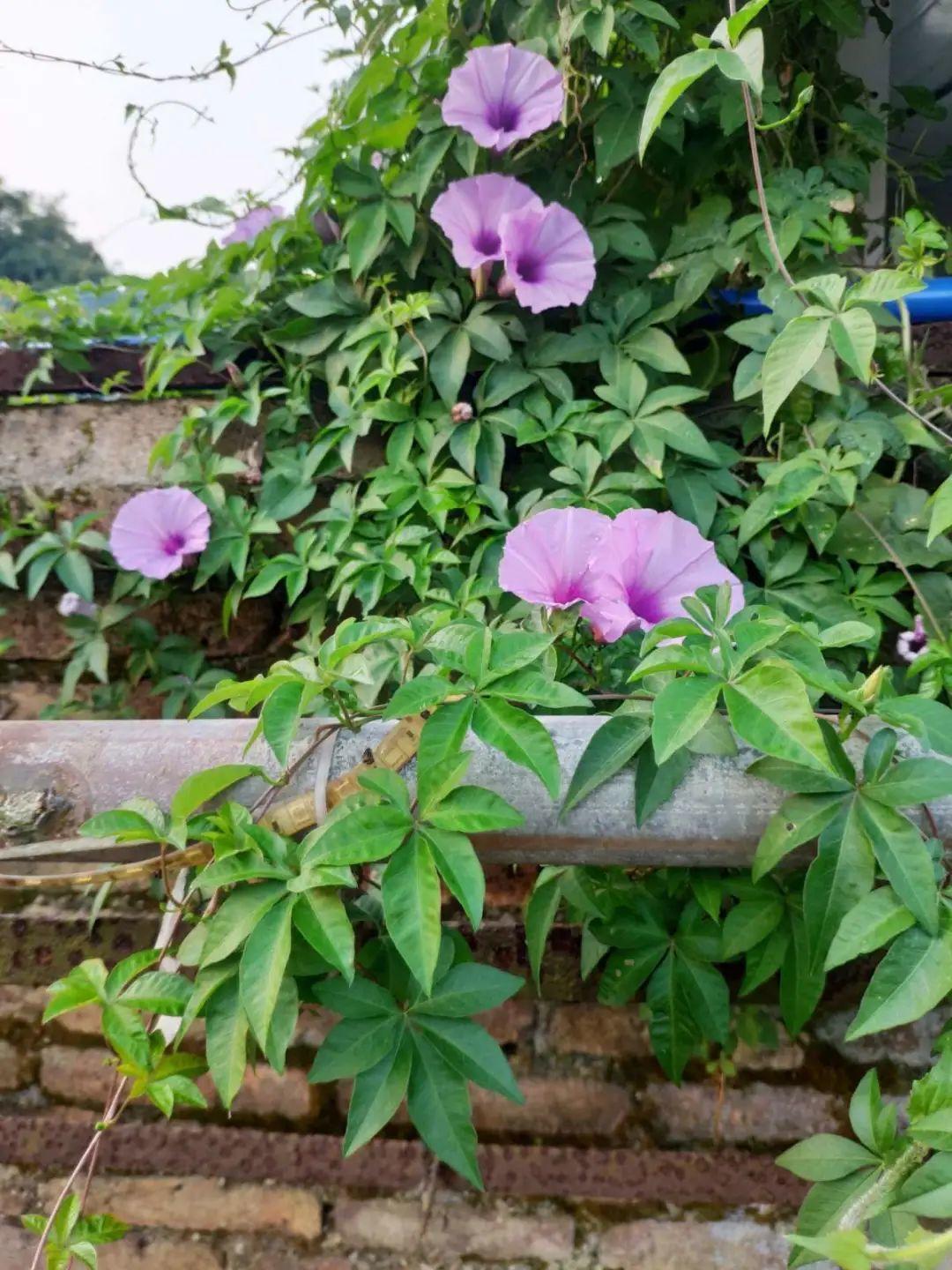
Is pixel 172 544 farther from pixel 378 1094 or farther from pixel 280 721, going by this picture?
pixel 378 1094

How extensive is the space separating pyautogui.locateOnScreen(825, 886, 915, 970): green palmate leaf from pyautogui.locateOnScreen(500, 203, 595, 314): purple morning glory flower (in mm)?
933

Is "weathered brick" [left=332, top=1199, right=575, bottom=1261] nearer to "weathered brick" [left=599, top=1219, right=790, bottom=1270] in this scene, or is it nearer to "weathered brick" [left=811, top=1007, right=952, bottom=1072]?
"weathered brick" [left=599, top=1219, right=790, bottom=1270]

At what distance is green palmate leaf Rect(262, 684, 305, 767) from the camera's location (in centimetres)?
66

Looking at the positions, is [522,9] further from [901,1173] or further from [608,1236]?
[608,1236]

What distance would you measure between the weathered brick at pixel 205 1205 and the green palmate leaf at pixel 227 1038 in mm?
527

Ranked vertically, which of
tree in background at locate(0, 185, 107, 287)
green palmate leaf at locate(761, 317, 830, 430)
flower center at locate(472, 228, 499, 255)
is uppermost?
tree in background at locate(0, 185, 107, 287)

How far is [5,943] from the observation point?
117 centimetres

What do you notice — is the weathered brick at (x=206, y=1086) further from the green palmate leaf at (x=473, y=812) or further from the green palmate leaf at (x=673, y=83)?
the green palmate leaf at (x=673, y=83)

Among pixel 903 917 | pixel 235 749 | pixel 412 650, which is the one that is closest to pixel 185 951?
pixel 235 749

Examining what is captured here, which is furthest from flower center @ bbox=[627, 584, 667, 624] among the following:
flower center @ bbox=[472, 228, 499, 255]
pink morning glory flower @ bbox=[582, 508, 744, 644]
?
flower center @ bbox=[472, 228, 499, 255]

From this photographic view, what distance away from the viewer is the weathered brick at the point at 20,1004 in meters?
1.17

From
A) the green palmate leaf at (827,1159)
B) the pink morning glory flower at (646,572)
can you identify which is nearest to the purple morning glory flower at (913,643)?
the pink morning glory flower at (646,572)

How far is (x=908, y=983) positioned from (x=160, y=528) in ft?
3.76

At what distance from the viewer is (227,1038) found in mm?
658
